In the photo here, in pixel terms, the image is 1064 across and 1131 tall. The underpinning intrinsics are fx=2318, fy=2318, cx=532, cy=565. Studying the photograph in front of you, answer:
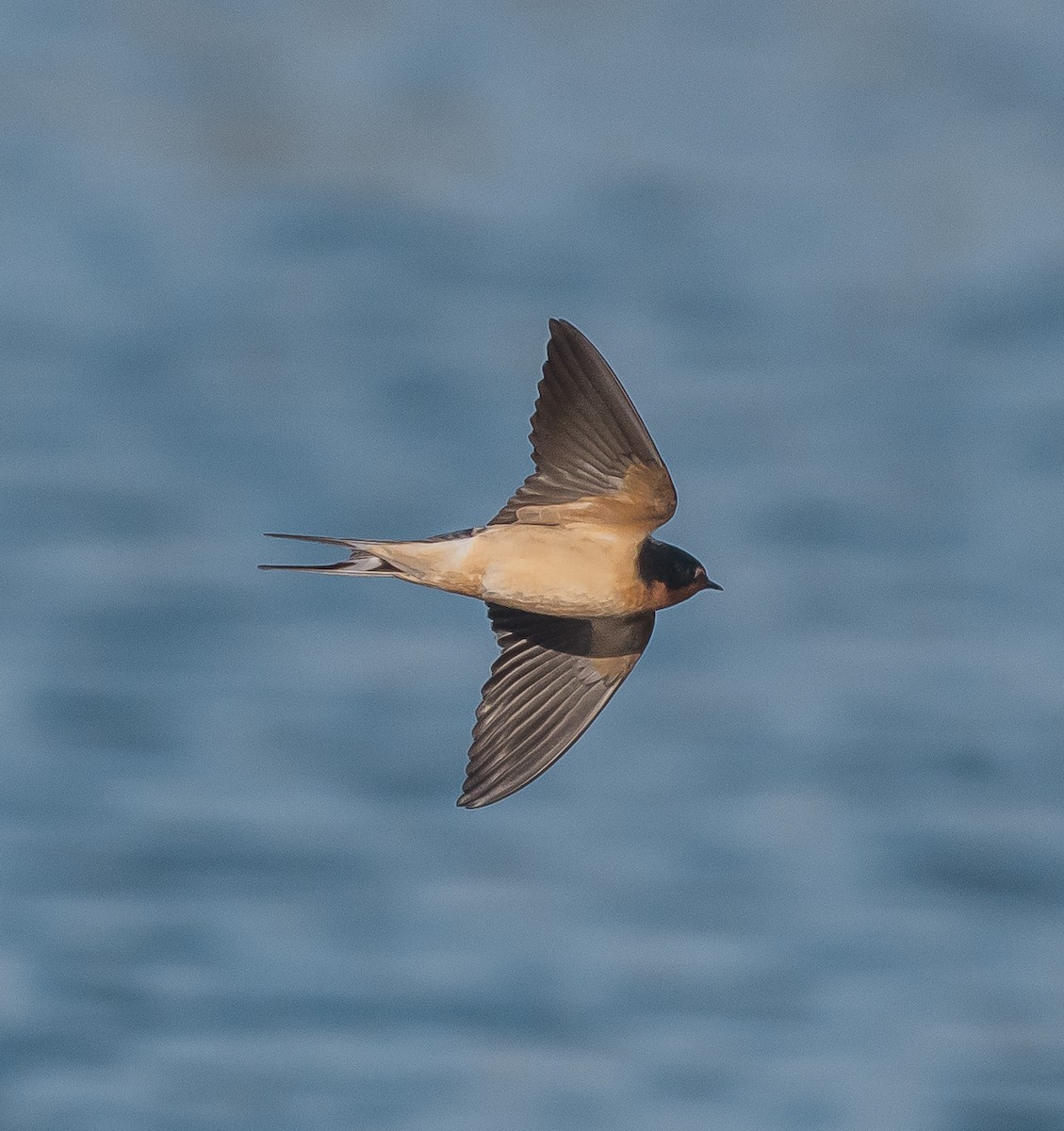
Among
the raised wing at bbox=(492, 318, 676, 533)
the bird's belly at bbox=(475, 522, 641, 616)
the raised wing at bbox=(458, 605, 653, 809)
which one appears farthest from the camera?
the raised wing at bbox=(458, 605, 653, 809)

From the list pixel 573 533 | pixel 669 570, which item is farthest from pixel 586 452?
pixel 669 570

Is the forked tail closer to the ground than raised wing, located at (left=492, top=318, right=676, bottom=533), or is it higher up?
closer to the ground

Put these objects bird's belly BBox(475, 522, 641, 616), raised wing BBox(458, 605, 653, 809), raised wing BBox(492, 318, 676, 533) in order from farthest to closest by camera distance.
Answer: raised wing BBox(458, 605, 653, 809), bird's belly BBox(475, 522, 641, 616), raised wing BBox(492, 318, 676, 533)

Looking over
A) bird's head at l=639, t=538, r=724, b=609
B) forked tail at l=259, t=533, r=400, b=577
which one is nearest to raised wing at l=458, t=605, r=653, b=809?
bird's head at l=639, t=538, r=724, b=609

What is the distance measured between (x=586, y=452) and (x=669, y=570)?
36 cm

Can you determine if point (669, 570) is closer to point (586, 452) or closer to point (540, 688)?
point (586, 452)

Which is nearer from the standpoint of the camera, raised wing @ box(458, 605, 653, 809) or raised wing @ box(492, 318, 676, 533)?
raised wing @ box(492, 318, 676, 533)

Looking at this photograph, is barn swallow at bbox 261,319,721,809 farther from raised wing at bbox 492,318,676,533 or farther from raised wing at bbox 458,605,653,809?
raised wing at bbox 458,605,653,809

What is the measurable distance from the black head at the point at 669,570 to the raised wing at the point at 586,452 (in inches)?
2.7

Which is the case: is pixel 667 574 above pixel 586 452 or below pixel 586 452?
below

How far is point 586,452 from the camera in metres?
5.04

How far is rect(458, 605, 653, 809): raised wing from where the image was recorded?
573 centimetres

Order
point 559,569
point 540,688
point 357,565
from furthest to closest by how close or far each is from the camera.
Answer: point 540,688 < point 559,569 < point 357,565

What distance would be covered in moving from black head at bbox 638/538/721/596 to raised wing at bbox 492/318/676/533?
2.7 inches
